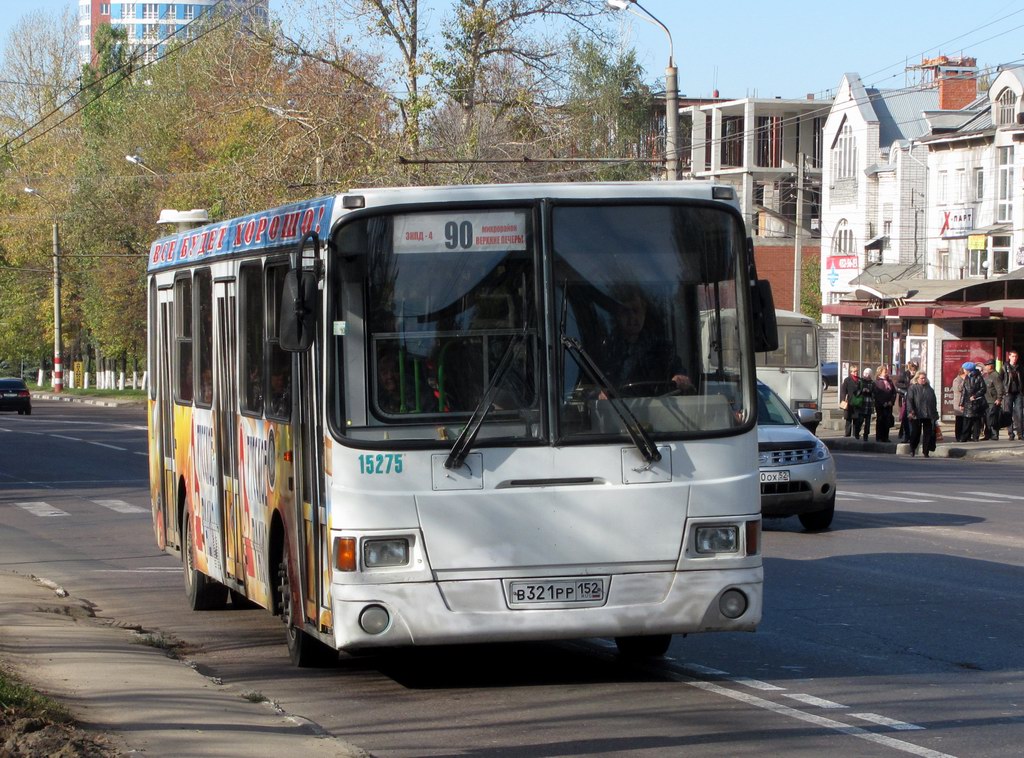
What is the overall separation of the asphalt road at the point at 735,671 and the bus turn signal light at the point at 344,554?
0.70 m

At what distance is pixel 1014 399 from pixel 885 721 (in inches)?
1204

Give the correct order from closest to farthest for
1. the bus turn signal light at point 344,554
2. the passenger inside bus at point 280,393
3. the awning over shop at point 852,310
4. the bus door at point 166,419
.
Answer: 1. the bus turn signal light at point 344,554
2. the passenger inside bus at point 280,393
3. the bus door at point 166,419
4. the awning over shop at point 852,310

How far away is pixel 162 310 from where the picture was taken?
1238 cm

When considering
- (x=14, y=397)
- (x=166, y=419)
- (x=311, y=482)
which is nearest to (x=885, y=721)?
(x=311, y=482)

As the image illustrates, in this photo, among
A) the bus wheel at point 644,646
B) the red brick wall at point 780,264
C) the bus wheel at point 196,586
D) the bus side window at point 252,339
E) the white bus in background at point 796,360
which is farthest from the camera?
the red brick wall at point 780,264

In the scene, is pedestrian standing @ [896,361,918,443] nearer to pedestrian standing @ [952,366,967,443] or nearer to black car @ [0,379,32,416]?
pedestrian standing @ [952,366,967,443]

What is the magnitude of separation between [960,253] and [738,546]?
4758cm

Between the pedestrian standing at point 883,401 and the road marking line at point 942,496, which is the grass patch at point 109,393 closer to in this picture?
the pedestrian standing at point 883,401

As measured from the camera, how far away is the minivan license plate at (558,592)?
313 inches

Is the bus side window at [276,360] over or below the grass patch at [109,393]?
over

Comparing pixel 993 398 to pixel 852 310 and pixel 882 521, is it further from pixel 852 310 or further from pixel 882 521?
pixel 882 521

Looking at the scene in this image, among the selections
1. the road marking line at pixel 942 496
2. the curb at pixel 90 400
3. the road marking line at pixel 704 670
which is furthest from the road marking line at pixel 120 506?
the curb at pixel 90 400

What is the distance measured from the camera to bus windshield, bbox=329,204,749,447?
798 centimetres

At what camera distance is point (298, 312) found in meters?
7.95
